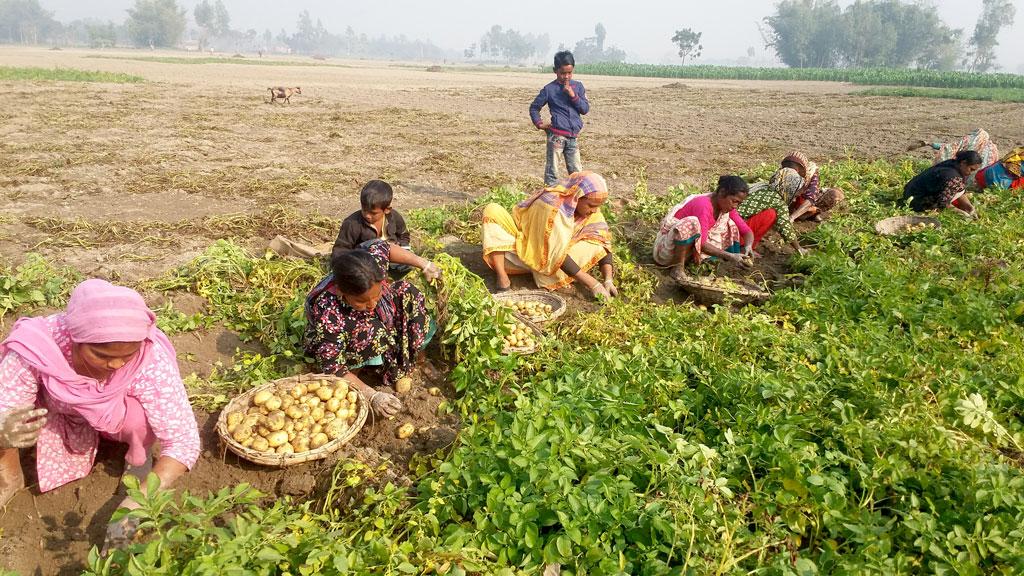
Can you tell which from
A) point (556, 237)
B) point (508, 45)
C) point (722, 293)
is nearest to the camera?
point (722, 293)

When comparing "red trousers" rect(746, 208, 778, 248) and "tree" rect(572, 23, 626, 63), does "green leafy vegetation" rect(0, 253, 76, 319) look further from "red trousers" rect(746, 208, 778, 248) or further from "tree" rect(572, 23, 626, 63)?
"tree" rect(572, 23, 626, 63)

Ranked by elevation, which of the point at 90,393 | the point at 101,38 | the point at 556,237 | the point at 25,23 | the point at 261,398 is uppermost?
the point at 25,23

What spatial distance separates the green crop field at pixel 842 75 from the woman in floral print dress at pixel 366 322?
45478 mm

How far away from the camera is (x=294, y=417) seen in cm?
298

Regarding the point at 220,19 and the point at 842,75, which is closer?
the point at 842,75

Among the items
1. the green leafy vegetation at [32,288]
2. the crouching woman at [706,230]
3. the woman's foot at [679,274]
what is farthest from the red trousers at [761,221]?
the green leafy vegetation at [32,288]

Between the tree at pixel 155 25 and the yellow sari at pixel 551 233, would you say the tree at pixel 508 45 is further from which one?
the yellow sari at pixel 551 233

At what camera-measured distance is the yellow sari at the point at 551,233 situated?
4.72 m

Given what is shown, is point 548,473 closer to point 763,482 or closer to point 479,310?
point 763,482

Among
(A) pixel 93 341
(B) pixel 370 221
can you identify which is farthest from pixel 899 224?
(A) pixel 93 341

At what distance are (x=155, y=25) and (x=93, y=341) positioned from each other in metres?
134

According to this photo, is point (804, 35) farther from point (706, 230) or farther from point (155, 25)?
point (155, 25)

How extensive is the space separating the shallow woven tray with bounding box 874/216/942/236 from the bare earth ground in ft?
10.9

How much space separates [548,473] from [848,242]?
14.9ft
